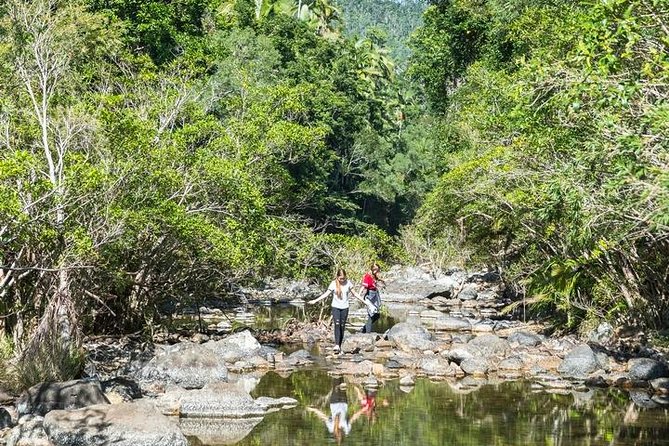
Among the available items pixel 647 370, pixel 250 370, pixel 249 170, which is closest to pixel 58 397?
pixel 250 370

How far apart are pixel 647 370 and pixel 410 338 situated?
19.1 feet

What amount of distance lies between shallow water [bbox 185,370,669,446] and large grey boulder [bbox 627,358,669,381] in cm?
88

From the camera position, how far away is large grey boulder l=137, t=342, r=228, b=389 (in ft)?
52.0

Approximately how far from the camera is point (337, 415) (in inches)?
539

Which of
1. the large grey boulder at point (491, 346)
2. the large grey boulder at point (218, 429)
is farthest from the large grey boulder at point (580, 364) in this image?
the large grey boulder at point (218, 429)

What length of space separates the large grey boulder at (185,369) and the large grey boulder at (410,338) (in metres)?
5.82

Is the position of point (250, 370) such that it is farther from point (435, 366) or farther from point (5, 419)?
point (5, 419)

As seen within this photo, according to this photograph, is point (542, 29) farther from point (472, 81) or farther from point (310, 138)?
point (310, 138)

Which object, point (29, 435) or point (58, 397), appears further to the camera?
point (58, 397)

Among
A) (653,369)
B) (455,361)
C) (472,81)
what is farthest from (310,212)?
(653,369)

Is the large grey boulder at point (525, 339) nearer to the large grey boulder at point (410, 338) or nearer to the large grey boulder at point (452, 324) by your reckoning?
the large grey boulder at point (410, 338)

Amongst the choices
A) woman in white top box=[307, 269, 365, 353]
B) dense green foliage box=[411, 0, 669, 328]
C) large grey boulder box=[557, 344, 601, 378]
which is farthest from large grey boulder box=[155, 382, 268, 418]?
large grey boulder box=[557, 344, 601, 378]

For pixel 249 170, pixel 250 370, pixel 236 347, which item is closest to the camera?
pixel 250 370

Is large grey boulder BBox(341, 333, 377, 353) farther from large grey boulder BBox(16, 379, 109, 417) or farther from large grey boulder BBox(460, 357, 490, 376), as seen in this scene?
large grey boulder BBox(16, 379, 109, 417)
